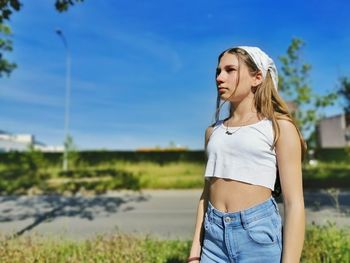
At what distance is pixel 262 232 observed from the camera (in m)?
1.91


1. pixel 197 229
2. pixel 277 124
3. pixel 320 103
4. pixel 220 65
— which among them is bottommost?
pixel 197 229

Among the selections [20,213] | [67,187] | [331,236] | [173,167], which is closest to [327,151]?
[173,167]

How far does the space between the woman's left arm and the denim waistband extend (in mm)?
75

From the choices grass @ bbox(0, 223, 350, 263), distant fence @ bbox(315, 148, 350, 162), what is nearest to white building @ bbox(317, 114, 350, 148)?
distant fence @ bbox(315, 148, 350, 162)

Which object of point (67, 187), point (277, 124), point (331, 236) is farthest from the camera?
point (67, 187)

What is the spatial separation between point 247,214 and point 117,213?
988cm

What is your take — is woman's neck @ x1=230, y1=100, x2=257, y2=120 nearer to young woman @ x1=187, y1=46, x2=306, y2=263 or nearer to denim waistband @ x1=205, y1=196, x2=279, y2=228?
young woman @ x1=187, y1=46, x2=306, y2=263

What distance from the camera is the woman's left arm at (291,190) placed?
6.10ft

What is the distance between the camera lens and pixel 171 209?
39.8 ft

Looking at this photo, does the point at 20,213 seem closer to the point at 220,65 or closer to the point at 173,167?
the point at 220,65

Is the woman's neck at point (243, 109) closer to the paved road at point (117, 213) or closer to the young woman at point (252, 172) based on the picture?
the young woman at point (252, 172)

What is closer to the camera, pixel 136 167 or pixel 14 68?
pixel 14 68

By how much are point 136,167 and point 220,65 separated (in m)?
20.9

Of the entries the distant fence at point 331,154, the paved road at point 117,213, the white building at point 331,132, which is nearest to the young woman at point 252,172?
the paved road at point 117,213
